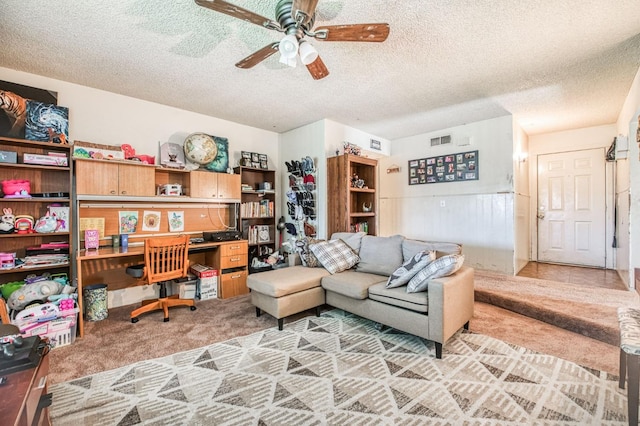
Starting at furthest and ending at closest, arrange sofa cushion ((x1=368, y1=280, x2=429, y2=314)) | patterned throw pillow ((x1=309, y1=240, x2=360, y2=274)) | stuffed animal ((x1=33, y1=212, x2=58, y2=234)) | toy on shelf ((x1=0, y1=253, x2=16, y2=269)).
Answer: patterned throw pillow ((x1=309, y1=240, x2=360, y2=274)) < stuffed animal ((x1=33, y1=212, x2=58, y2=234)) < toy on shelf ((x1=0, y1=253, x2=16, y2=269)) < sofa cushion ((x1=368, y1=280, x2=429, y2=314))

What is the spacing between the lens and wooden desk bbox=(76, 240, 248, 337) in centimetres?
281

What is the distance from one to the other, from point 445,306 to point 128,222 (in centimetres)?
371

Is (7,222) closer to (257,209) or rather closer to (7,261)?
(7,261)

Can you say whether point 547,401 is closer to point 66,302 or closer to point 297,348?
point 297,348

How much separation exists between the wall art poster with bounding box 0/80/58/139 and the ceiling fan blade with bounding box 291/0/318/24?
3003mm

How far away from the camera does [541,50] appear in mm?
2424

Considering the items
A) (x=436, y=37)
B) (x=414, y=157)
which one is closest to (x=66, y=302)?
(x=436, y=37)

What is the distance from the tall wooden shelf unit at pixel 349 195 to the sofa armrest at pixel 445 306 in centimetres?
199

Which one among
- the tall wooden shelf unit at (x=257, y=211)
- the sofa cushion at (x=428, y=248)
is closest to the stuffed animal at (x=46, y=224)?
the tall wooden shelf unit at (x=257, y=211)

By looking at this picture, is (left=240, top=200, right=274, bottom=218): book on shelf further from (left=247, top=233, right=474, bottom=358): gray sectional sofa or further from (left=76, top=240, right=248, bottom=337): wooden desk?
(left=247, top=233, right=474, bottom=358): gray sectional sofa

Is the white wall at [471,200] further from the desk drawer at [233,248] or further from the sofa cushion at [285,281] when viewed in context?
the desk drawer at [233,248]

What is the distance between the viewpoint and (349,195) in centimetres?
414

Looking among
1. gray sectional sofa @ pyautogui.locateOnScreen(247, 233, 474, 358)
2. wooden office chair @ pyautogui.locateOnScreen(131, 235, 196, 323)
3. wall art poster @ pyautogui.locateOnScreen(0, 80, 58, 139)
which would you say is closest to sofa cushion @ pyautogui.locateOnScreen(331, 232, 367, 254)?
gray sectional sofa @ pyautogui.locateOnScreen(247, 233, 474, 358)

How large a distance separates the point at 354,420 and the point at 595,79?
411 cm
